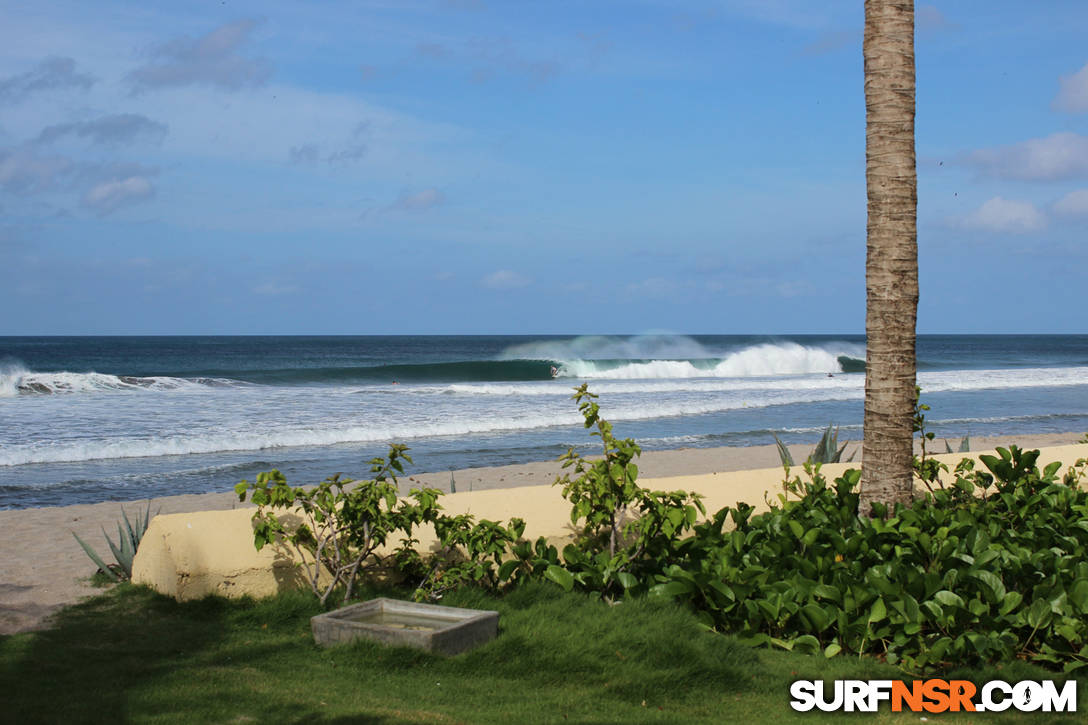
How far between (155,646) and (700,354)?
68135 millimetres

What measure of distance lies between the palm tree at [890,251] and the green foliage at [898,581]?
1.12 ft

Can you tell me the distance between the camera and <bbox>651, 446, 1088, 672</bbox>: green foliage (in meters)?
4.14

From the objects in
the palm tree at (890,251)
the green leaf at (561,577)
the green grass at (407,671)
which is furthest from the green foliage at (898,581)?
the green leaf at (561,577)

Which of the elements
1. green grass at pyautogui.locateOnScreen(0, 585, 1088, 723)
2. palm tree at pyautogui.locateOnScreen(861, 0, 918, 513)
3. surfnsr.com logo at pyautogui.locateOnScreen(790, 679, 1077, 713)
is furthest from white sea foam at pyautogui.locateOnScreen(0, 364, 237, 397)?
surfnsr.com logo at pyautogui.locateOnScreen(790, 679, 1077, 713)

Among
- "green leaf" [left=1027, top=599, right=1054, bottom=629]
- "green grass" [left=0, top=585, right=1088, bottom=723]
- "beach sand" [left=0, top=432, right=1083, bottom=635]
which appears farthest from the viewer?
"beach sand" [left=0, top=432, right=1083, bottom=635]

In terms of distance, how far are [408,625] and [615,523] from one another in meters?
1.32

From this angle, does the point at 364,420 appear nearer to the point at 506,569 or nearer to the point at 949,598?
the point at 506,569

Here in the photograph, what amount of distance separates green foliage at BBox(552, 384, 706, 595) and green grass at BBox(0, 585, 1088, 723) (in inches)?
7.7

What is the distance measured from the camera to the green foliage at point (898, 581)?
4137mm

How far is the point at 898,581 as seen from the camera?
4422 mm

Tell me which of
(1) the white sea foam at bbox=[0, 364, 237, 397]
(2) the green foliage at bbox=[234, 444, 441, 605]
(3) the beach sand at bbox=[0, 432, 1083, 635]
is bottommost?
(3) the beach sand at bbox=[0, 432, 1083, 635]

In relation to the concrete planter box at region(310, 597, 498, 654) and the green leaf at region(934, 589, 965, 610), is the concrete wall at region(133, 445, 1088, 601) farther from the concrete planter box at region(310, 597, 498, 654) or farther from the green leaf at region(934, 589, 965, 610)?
the green leaf at region(934, 589, 965, 610)

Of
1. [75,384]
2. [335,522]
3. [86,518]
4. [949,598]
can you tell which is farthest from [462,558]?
[75,384]

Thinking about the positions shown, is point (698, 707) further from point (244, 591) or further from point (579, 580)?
point (244, 591)
